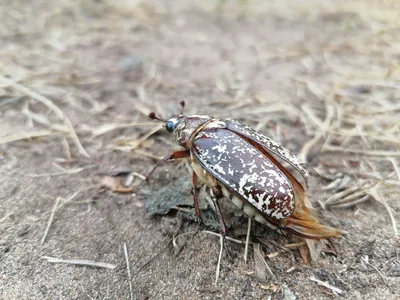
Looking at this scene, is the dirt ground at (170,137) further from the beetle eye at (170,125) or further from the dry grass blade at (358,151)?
the beetle eye at (170,125)

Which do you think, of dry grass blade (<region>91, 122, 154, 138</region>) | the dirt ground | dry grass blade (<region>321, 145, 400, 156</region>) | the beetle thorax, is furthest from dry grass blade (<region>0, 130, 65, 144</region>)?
dry grass blade (<region>321, 145, 400, 156</region>)

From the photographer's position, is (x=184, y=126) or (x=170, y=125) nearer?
(x=184, y=126)

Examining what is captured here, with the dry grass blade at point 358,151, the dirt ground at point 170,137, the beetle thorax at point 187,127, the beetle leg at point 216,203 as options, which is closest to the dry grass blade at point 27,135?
the dirt ground at point 170,137

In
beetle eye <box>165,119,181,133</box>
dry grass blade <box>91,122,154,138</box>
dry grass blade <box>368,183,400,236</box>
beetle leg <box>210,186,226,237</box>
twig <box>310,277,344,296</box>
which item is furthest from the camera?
dry grass blade <box>91,122,154,138</box>

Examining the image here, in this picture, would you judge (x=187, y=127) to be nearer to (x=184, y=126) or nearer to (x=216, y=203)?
(x=184, y=126)

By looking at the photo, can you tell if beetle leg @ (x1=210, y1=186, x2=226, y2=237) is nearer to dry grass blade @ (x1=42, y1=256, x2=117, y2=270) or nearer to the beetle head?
the beetle head

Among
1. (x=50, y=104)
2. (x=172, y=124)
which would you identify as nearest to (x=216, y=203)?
(x=172, y=124)
